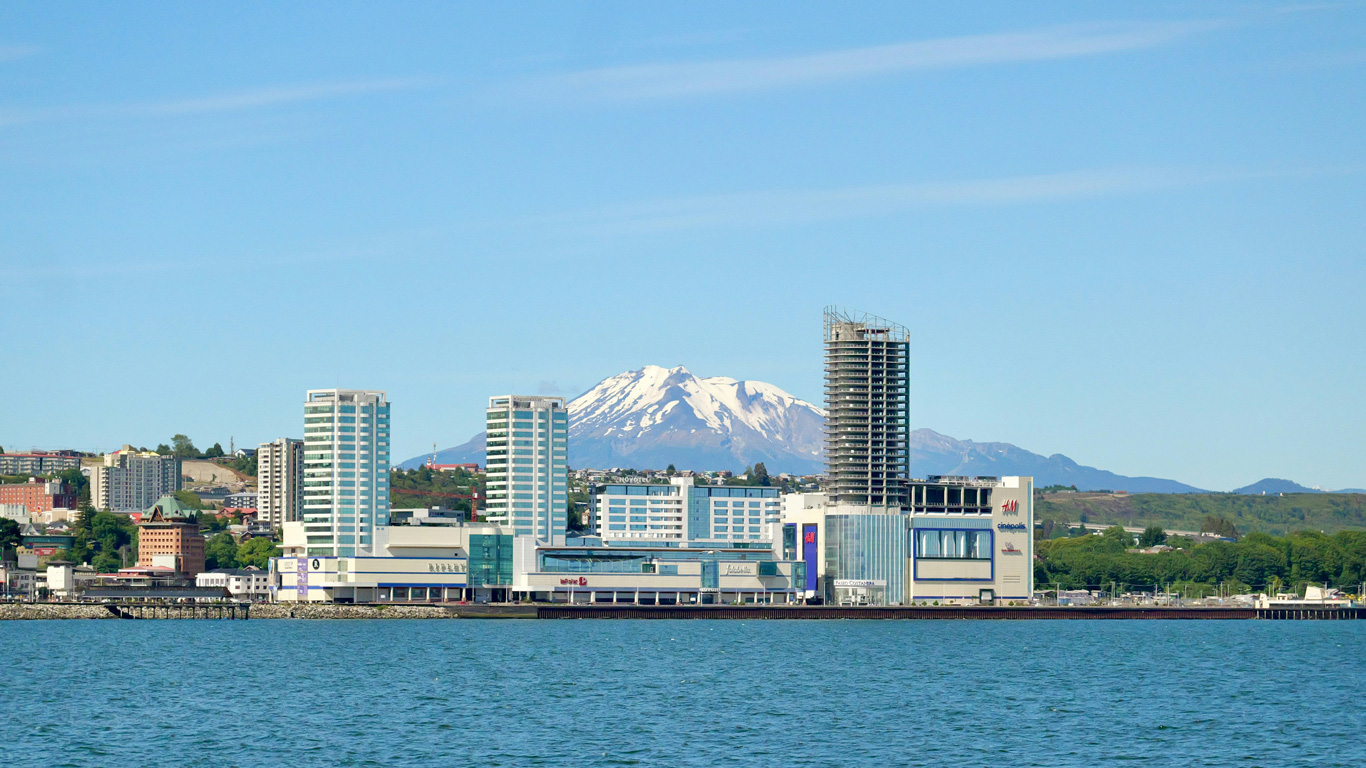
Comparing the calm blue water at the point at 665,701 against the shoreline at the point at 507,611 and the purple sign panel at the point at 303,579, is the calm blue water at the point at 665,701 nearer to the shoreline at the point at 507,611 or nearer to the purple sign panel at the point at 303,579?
the shoreline at the point at 507,611

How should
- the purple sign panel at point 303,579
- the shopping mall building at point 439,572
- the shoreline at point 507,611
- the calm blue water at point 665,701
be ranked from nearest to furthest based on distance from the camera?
the calm blue water at point 665,701 → the shoreline at point 507,611 → the shopping mall building at point 439,572 → the purple sign panel at point 303,579

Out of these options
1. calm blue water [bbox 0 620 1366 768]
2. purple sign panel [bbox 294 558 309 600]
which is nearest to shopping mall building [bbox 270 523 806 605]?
purple sign panel [bbox 294 558 309 600]

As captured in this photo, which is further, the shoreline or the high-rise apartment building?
the high-rise apartment building

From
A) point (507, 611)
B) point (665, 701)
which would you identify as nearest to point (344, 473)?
point (507, 611)

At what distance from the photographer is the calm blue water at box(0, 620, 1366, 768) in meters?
65.3

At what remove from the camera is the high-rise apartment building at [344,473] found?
194875 millimetres

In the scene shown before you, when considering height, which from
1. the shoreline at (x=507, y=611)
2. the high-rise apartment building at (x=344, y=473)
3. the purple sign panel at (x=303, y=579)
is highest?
the high-rise apartment building at (x=344, y=473)

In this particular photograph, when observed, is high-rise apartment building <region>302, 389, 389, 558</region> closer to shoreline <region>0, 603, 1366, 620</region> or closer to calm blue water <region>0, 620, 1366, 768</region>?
shoreline <region>0, 603, 1366, 620</region>

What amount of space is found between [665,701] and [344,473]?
117 meters

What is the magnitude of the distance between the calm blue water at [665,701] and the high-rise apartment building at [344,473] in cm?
4779

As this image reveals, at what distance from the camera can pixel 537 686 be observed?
93.4m

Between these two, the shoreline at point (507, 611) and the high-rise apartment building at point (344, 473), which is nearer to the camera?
the shoreline at point (507, 611)

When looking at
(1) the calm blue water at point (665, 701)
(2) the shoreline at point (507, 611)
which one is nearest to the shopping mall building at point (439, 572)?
(2) the shoreline at point (507, 611)

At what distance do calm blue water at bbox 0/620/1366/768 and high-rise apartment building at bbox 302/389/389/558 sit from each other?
4779 cm
